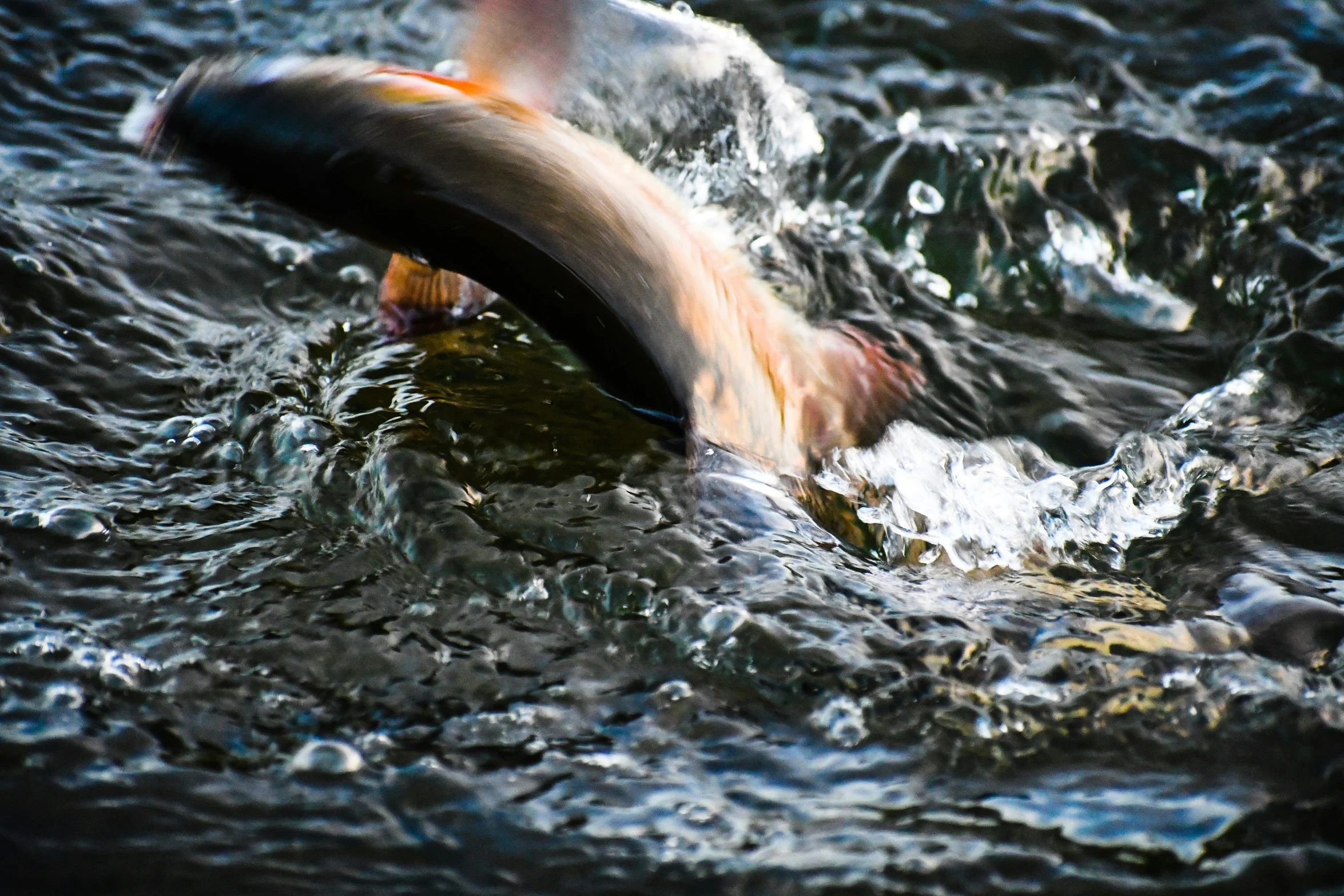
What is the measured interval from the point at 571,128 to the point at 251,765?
1253 millimetres

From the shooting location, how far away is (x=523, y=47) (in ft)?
8.82

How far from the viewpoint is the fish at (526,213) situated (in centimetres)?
184

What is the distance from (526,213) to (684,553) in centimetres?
62

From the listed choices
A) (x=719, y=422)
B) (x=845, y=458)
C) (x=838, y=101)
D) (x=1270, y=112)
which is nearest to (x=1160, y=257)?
(x=1270, y=112)

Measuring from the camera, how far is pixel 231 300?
2.92 meters

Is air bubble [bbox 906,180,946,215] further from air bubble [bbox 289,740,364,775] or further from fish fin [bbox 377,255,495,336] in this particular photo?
air bubble [bbox 289,740,364,775]

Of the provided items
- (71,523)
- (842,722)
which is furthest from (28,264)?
(842,722)

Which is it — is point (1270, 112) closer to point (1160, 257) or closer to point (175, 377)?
point (1160, 257)

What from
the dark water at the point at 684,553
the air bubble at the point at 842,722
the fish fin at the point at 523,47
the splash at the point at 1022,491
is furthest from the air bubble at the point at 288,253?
the air bubble at the point at 842,722

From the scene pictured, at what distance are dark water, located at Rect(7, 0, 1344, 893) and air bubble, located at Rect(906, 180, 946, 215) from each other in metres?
0.01

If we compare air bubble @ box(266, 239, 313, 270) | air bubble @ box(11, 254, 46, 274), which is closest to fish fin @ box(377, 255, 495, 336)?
air bubble @ box(266, 239, 313, 270)

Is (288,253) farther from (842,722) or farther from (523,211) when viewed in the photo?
(842,722)

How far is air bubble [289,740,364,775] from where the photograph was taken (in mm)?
1615

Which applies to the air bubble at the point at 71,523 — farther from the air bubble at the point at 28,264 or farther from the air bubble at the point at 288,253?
the air bubble at the point at 288,253
